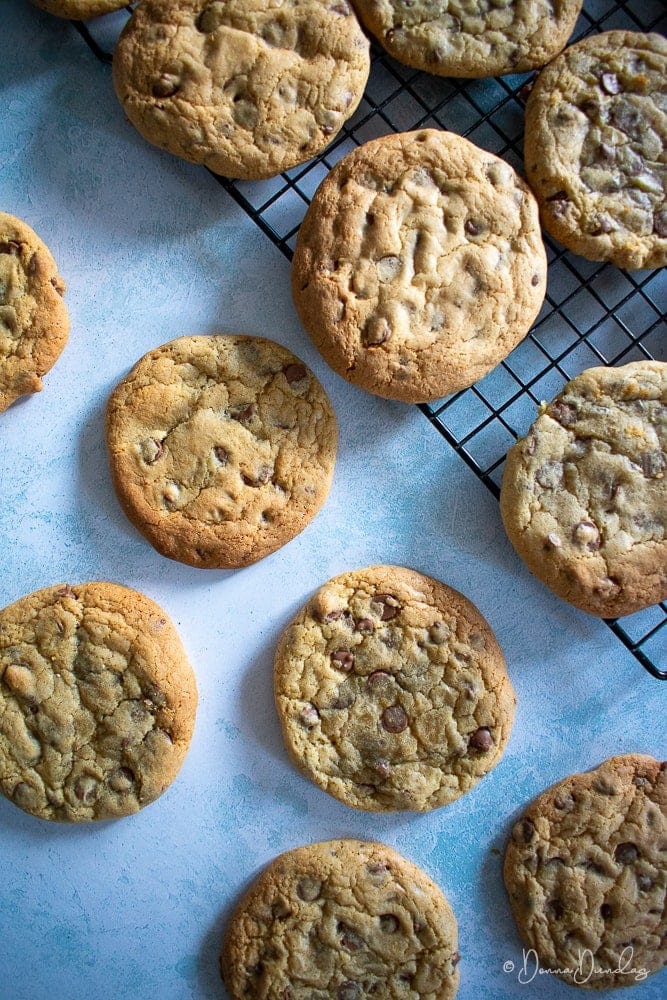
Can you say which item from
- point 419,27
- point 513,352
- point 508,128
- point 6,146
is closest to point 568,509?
point 513,352

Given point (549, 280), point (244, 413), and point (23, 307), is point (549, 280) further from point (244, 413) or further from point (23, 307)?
point (23, 307)

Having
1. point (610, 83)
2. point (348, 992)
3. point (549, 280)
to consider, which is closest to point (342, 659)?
point (348, 992)

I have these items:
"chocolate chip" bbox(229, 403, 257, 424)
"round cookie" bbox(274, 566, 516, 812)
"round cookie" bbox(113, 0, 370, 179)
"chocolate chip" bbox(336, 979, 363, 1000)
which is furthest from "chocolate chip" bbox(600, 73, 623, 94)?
"chocolate chip" bbox(336, 979, 363, 1000)

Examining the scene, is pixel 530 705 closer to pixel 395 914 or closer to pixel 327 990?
pixel 395 914

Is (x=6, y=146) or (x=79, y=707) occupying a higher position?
(x=6, y=146)

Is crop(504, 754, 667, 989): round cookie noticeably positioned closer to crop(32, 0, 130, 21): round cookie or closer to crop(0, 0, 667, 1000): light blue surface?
crop(0, 0, 667, 1000): light blue surface

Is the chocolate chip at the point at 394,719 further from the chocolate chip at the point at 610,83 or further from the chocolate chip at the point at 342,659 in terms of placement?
the chocolate chip at the point at 610,83
